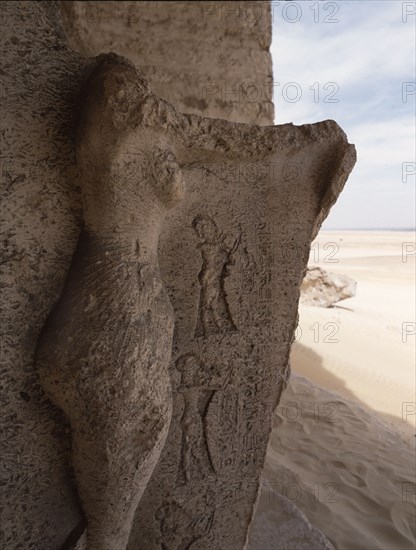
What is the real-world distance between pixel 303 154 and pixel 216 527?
856mm

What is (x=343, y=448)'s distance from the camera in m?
2.43

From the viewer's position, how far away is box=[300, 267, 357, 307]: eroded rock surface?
6148 millimetres

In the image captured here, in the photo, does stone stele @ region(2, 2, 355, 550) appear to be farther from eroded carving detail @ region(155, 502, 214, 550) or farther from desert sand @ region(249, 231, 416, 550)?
desert sand @ region(249, 231, 416, 550)

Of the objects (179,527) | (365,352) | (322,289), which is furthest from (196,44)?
(322,289)

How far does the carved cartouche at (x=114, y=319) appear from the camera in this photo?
0.70 m

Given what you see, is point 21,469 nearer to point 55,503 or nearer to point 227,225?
point 55,503

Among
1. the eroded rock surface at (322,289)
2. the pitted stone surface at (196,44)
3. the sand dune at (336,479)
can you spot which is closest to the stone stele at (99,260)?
the sand dune at (336,479)

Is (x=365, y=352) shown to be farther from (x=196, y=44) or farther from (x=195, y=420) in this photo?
(x=195, y=420)

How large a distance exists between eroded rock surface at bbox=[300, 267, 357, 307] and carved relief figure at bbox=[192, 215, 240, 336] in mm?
5307

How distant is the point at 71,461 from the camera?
783mm

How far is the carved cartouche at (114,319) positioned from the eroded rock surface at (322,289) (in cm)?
552

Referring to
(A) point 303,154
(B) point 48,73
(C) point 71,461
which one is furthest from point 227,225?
(C) point 71,461

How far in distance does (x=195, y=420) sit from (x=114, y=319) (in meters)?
0.39

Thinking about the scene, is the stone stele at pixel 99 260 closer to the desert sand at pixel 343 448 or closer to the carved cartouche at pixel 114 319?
the carved cartouche at pixel 114 319
